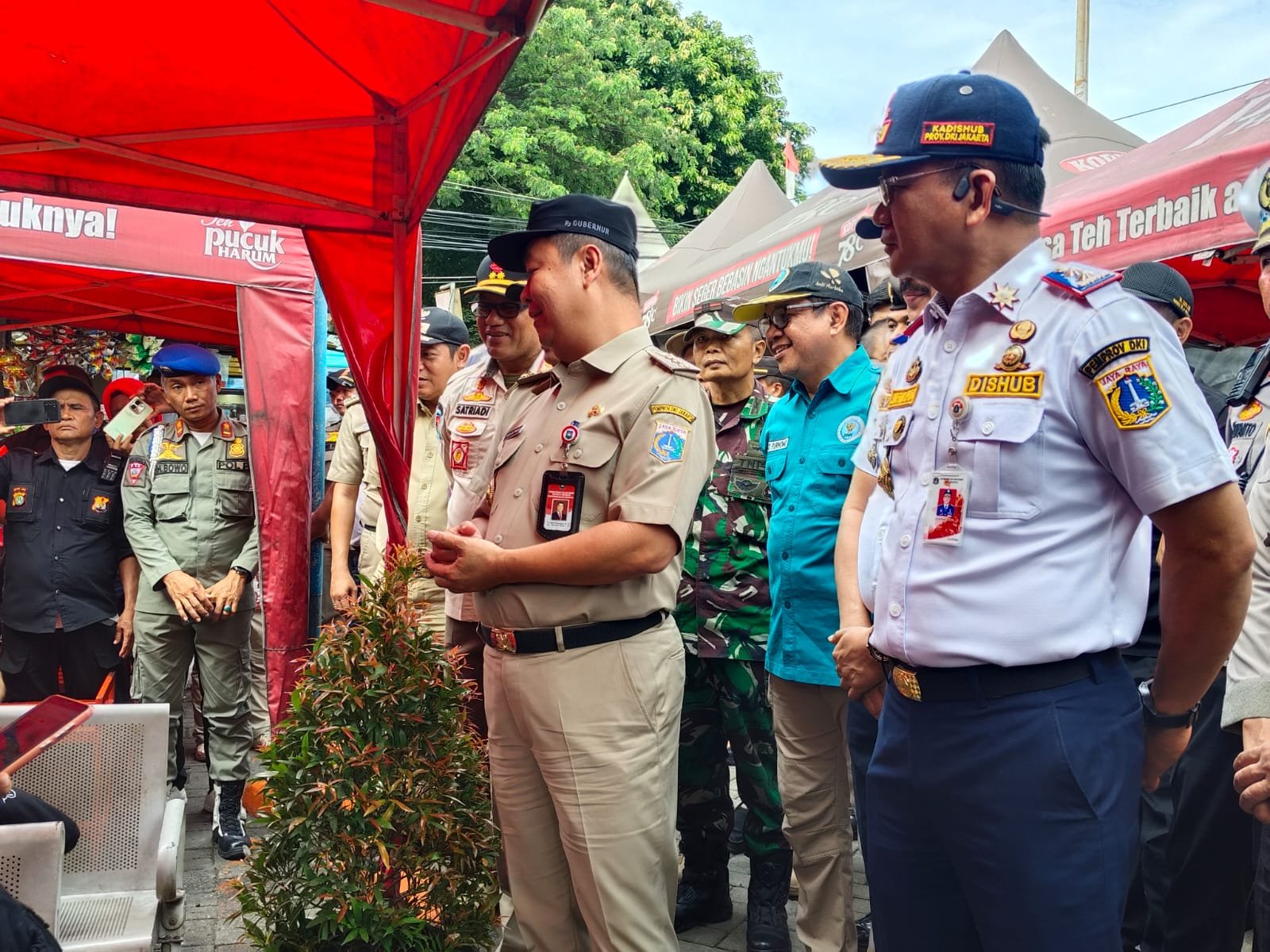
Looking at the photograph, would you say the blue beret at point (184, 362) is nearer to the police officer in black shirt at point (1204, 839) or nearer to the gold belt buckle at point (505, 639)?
the gold belt buckle at point (505, 639)

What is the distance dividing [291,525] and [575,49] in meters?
15.6

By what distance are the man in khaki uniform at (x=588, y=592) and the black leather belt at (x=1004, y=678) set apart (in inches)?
32.8

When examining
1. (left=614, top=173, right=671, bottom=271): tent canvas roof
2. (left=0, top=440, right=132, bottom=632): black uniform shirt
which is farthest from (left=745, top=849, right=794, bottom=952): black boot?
(left=614, top=173, right=671, bottom=271): tent canvas roof

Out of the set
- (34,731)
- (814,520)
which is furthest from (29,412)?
(814,520)

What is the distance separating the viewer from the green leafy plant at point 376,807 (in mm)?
2574

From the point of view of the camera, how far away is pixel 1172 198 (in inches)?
143

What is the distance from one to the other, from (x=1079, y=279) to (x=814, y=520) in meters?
1.73

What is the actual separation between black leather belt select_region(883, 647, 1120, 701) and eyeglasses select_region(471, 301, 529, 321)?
243cm

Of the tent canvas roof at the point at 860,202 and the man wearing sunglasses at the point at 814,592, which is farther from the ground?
the tent canvas roof at the point at 860,202

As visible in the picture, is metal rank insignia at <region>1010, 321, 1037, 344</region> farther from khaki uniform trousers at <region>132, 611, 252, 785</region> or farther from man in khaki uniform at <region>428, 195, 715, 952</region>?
khaki uniform trousers at <region>132, 611, 252, 785</region>

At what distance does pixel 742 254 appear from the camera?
23.6ft

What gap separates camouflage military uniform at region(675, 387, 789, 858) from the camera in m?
3.78

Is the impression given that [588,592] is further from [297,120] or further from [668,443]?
[297,120]

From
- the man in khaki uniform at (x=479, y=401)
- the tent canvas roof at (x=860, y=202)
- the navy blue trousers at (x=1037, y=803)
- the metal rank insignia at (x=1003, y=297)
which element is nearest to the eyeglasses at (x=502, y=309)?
the man in khaki uniform at (x=479, y=401)
